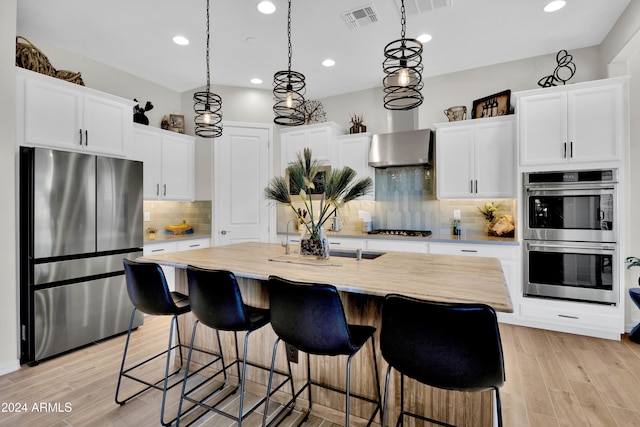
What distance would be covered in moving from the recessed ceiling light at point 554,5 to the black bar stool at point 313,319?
10.7ft

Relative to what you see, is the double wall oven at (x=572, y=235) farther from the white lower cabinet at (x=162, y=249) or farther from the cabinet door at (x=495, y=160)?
the white lower cabinet at (x=162, y=249)

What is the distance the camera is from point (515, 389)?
232cm

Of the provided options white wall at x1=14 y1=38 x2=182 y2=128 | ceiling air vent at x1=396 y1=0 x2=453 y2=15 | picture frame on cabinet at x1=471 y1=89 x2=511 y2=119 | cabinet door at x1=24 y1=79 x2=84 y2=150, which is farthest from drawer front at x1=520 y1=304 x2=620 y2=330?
white wall at x1=14 y1=38 x2=182 y2=128

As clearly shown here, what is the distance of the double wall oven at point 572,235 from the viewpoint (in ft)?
10.2

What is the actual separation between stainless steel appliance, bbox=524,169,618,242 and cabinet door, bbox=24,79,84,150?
4.62 metres

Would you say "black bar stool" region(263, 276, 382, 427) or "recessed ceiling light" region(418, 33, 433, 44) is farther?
"recessed ceiling light" region(418, 33, 433, 44)

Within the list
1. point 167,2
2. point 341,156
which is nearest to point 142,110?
point 167,2

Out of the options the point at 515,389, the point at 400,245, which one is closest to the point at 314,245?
the point at 515,389

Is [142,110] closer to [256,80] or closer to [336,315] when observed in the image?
[256,80]

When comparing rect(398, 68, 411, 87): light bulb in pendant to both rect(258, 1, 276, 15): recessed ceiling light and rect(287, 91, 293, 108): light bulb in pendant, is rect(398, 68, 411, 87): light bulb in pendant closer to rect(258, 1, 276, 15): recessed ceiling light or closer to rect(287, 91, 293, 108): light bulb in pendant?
rect(287, 91, 293, 108): light bulb in pendant

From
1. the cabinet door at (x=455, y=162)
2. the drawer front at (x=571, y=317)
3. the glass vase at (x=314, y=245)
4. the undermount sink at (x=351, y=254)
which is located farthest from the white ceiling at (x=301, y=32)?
the drawer front at (x=571, y=317)

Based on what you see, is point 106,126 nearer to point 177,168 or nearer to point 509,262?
point 177,168

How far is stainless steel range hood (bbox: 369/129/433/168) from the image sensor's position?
4098mm

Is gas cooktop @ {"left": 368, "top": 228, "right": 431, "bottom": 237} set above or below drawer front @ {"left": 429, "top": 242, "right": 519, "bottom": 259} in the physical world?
above
